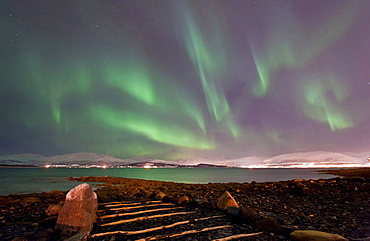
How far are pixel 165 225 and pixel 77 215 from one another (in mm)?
2840

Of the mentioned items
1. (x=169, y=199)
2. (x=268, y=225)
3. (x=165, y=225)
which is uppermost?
(x=169, y=199)

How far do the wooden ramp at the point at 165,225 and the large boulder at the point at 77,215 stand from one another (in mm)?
410

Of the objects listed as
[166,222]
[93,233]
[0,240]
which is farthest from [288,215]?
[0,240]

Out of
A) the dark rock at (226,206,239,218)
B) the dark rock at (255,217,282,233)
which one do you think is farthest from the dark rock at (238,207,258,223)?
the dark rock at (226,206,239,218)

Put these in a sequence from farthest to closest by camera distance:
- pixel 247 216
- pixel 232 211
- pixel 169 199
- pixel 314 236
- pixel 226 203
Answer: pixel 169 199 < pixel 226 203 < pixel 232 211 < pixel 247 216 < pixel 314 236

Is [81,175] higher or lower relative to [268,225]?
higher

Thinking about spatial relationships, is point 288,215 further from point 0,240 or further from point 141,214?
point 0,240

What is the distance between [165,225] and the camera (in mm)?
7293

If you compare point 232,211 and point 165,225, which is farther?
point 232,211

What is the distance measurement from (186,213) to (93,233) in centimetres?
397

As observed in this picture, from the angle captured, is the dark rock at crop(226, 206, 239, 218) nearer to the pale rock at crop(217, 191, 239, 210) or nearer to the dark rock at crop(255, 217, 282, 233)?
the pale rock at crop(217, 191, 239, 210)

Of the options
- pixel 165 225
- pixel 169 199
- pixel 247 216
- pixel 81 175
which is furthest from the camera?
pixel 81 175

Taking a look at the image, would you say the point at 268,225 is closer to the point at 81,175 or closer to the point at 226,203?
the point at 226,203

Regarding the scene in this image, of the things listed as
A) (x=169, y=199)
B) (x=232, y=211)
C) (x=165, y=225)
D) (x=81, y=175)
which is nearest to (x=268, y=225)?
(x=232, y=211)
